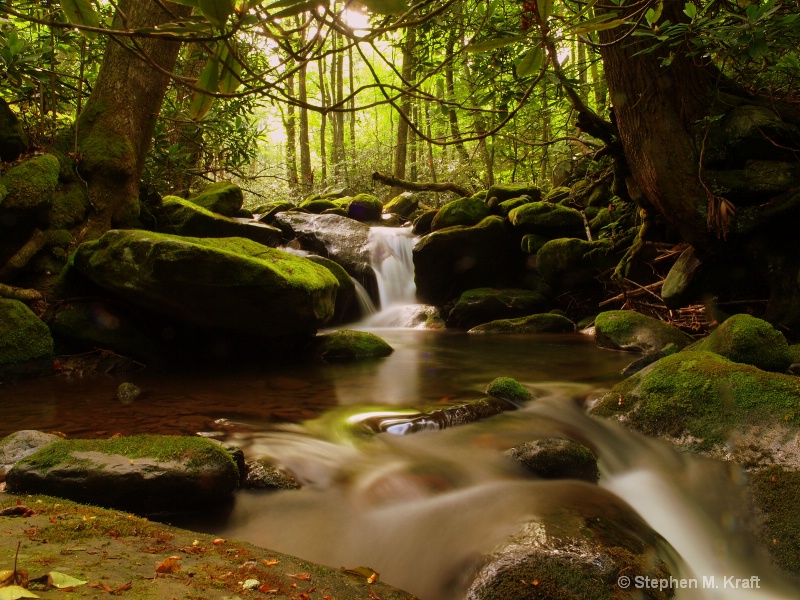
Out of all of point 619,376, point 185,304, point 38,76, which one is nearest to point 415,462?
point 619,376

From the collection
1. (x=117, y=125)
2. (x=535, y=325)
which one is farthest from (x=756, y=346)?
(x=117, y=125)

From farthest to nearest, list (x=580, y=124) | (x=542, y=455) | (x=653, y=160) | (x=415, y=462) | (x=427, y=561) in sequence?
(x=580, y=124)
(x=653, y=160)
(x=415, y=462)
(x=542, y=455)
(x=427, y=561)

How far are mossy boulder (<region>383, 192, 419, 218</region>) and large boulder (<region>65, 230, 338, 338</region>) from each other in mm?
9701

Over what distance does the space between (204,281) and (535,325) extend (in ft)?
19.4

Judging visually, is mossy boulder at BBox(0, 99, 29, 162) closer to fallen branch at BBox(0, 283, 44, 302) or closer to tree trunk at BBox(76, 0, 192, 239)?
tree trunk at BBox(76, 0, 192, 239)

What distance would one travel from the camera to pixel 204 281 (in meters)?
6.00

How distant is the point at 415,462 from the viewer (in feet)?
12.6

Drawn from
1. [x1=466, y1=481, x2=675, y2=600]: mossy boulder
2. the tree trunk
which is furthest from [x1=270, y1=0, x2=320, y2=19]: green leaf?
the tree trunk

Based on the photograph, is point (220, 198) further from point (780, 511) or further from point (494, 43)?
point (494, 43)

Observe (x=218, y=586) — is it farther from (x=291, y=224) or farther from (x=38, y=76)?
(x=291, y=224)

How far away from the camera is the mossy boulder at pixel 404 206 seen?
16516mm

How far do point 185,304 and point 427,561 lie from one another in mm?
4620

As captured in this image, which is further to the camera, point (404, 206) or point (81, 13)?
point (404, 206)

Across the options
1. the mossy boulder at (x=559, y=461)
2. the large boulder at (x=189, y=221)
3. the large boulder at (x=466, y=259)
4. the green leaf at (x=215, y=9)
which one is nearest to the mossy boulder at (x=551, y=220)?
the large boulder at (x=466, y=259)
